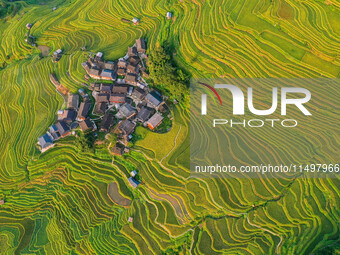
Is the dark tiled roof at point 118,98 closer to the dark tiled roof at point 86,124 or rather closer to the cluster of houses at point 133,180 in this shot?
the dark tiled roof at point 86,124

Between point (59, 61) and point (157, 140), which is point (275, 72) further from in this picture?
point (59, 61)

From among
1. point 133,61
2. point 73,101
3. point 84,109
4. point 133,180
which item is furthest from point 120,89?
point 133,180

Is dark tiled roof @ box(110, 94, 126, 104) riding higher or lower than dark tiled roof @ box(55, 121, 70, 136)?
higher

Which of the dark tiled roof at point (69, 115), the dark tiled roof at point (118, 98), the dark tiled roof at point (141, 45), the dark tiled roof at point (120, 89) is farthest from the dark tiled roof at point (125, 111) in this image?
the dark tiled roof at point (141, 45)

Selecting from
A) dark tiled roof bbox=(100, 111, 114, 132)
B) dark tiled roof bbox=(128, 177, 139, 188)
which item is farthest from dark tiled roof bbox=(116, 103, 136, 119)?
dark tiled roof bbox=(128, 177, 139, 188)

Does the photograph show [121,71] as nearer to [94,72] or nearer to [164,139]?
[94,72]

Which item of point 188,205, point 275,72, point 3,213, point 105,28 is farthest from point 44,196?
point 275,72

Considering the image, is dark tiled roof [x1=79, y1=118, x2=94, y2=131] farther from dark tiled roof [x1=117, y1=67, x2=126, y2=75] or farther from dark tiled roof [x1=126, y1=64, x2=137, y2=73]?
dark tiled roof [x1=126, y1=64, x2=137, y2=73]
